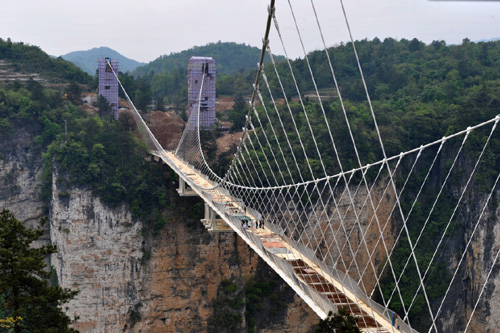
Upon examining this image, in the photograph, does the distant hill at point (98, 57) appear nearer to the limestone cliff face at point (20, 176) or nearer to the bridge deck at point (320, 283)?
the limestone cliff face at point (20, 176)

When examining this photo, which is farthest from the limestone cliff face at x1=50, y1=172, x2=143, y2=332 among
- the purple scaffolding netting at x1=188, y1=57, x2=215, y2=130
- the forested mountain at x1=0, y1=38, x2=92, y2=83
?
the forested mountain at x1=0, y1=38, x2=92, y2=83

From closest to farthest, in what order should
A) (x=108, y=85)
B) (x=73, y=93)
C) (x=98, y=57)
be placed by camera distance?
(x=108, y=85), (x=73, y=93), (x=98, y=57)

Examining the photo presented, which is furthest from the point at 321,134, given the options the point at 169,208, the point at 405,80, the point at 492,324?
the point at 405,80

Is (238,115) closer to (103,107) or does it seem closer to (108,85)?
(108,85)

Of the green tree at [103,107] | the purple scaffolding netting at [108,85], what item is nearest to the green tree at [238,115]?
the purple scaffolding netting at [108,85]

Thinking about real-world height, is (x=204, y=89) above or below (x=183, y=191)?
above

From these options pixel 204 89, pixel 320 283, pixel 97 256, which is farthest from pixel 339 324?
pixel 204 89

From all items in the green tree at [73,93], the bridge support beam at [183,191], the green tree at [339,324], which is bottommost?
the green tree at [339,324]
